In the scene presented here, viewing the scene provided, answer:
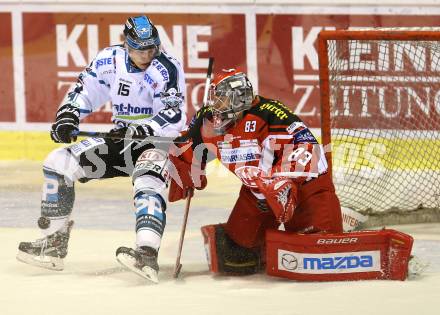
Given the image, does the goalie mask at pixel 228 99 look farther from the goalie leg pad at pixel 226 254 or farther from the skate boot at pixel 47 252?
the skate boot at pixel 47 252

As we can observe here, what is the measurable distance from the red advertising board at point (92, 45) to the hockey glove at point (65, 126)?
3.11m

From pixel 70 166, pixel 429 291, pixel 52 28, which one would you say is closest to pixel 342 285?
pixel 429 291

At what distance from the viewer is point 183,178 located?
708 cm

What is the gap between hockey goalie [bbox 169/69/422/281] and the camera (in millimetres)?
6707

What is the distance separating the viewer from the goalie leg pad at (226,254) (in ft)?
22.9

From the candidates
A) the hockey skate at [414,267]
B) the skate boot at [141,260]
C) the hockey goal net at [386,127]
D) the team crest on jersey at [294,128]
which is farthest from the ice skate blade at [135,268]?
the hockey goal net at [386,127]

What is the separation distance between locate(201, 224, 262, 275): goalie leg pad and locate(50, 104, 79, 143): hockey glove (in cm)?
83

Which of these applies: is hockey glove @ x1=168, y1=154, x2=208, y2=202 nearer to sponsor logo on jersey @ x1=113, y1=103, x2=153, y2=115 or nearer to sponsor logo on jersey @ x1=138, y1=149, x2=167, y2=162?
sponsor logo on jersey @ x1=138, y1=149, x2=167, y2=162

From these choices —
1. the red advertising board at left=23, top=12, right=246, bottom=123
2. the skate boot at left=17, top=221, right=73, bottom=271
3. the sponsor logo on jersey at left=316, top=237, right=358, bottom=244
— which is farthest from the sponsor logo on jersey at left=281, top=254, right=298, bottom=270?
the red advertising board at left=23, top=12, right=246, bottom=123

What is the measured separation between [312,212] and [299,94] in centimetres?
346

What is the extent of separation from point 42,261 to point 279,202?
1296mm

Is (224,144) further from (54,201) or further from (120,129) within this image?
(54,201)

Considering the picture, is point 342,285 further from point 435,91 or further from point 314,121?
point 314,121

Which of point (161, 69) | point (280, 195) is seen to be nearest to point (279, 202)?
point (280, 195)
